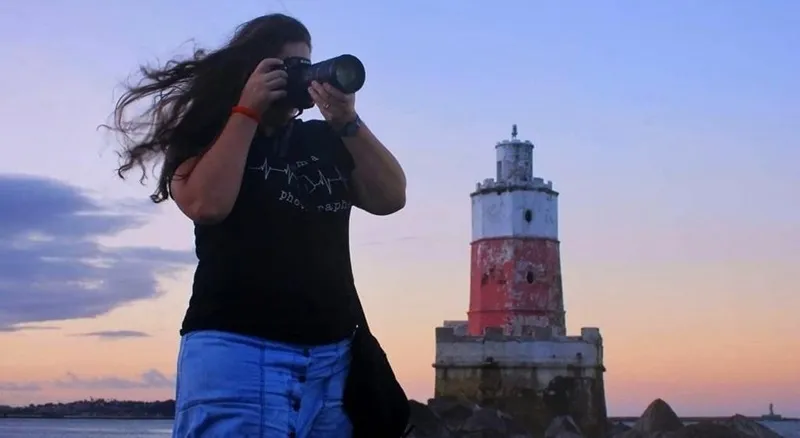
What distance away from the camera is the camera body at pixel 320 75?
2383 mm

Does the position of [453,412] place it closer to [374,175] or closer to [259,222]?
[374,175]

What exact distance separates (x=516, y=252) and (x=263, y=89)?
24280 mm

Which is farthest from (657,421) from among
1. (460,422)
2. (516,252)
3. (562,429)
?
(516,252)

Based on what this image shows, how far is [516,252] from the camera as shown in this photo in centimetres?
2653

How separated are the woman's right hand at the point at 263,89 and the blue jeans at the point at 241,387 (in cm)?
47

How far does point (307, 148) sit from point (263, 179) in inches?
6.6

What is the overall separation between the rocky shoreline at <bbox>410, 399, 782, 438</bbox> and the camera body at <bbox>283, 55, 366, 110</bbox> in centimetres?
1765

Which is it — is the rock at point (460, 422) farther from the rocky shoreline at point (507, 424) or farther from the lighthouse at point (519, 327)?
the lighthouse at point (519, 327)

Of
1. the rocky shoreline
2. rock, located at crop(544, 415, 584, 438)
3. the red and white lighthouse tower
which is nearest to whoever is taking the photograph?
the rocky shoreline

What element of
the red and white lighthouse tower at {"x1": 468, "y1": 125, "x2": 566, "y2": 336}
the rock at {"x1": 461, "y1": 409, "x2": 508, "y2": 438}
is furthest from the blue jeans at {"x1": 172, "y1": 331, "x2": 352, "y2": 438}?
the red and white lighthouse tower at {"x1": 468, "y1": 125, "x2": 566, "y2": 336}

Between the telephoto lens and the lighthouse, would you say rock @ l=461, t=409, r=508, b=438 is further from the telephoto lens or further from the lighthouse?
the telephoto lens

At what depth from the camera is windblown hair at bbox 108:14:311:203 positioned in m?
2.51

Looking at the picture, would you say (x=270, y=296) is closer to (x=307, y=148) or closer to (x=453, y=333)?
(x=307, y=148)

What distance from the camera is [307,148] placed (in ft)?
8.51
